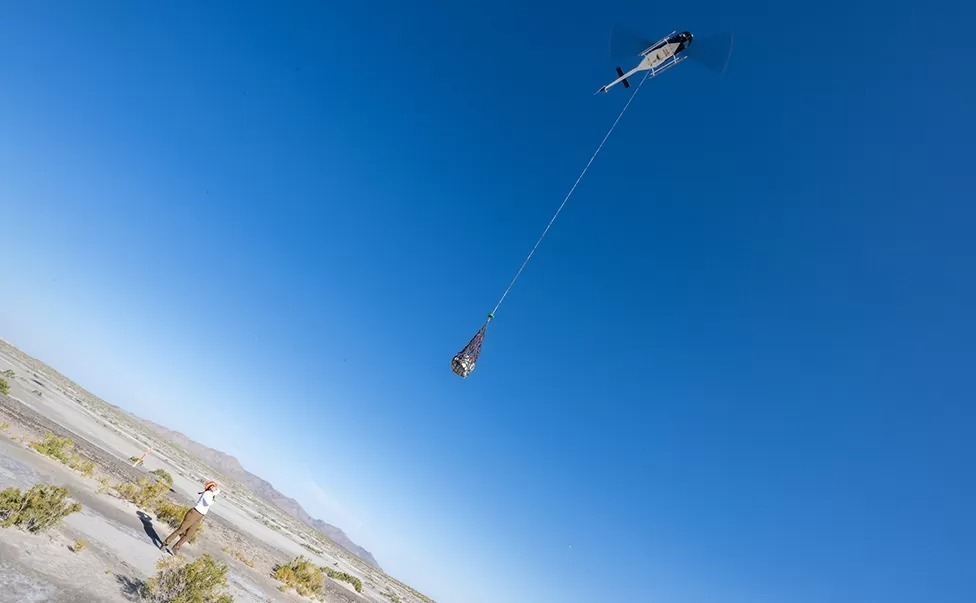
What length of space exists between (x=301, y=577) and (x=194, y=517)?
8.79m

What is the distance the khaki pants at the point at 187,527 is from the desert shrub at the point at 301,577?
21.2 feet

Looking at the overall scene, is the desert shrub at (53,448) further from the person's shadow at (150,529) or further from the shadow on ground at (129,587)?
the shadow on ground at (129,587)

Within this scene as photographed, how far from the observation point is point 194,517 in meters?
13.4

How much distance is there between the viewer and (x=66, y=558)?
32.7 ft

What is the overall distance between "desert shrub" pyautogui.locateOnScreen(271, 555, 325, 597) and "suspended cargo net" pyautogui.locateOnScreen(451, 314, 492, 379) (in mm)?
12353

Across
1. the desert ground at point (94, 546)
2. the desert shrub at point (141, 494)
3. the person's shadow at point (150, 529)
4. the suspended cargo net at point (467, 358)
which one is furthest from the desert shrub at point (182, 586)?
the desert shrub at point (141, 494)

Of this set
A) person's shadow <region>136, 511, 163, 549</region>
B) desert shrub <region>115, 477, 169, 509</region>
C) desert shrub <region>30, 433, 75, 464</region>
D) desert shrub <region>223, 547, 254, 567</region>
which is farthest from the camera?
desert shrub <region>223, 547, 254, 567</region>

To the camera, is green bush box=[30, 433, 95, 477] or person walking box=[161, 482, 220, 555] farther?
green bush box=[30, 433, 95, 477]

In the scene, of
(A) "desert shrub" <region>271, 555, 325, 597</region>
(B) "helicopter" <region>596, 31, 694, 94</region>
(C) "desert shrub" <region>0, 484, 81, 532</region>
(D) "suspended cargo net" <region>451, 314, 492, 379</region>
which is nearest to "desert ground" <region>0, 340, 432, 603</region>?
(C) "desert shrub" <region>0, 484, 81, 532</region>

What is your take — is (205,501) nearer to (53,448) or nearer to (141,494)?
(141,494)

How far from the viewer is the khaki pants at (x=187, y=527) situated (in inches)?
528

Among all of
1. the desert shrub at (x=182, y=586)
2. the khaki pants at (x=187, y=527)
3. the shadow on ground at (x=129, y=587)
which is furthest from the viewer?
the khaki pants at (x=187, y=527)

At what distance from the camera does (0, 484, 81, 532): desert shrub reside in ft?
32.4

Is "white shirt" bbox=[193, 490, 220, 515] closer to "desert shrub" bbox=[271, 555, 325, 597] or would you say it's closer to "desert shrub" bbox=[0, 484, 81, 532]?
"desert shrub" bbox=[0, 484, 81, 532]
